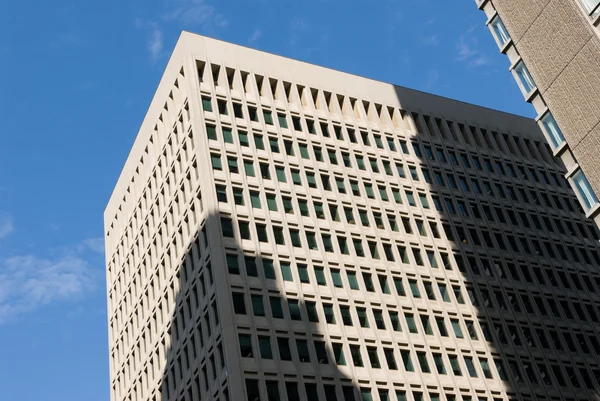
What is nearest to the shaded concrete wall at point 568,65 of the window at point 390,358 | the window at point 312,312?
the window at point 312,312

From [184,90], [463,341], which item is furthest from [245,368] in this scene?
[184,90]

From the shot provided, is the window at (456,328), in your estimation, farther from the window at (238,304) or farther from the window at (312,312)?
the window at (238,304)

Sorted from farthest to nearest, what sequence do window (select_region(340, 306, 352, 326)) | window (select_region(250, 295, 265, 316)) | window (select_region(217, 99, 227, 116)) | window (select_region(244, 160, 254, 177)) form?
window (select_region(217, 99, 227, 116))
window (select_region(244, 160, 254, 177))
window (select_region(340, 306, 352, 326))
window (select_region(250, 295, 265, 316))

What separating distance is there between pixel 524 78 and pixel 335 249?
93.4 feet

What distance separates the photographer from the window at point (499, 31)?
48031mm

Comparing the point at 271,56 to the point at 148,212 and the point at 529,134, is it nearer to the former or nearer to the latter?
the point at 148,212

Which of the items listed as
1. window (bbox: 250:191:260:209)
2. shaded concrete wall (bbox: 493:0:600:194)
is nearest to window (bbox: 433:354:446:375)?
window (bbox: 250:191:260:209)

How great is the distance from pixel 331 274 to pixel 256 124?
51.4ft

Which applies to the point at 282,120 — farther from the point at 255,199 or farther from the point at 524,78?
the point at 524,78

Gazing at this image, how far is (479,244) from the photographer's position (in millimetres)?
81125

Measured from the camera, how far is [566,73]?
42.0 m

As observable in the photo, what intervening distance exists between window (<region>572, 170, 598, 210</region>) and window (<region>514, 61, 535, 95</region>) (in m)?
5.72

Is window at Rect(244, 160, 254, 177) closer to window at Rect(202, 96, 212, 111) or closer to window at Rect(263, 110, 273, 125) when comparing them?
window at Rect(263, 110, 273, 125)

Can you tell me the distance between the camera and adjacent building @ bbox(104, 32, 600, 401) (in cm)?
6581
